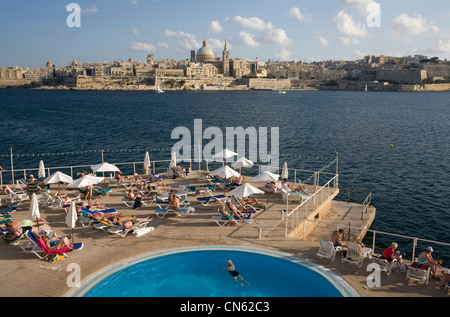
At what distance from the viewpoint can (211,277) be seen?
340 inches

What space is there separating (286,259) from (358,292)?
1904mm

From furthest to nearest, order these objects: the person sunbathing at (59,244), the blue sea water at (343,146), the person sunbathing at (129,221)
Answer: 1. the blue sea water at (343,146)
2. the person sunbathing at (129,221)
3. the person sunbathing at (59,244)

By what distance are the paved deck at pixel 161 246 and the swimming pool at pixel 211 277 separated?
34cm

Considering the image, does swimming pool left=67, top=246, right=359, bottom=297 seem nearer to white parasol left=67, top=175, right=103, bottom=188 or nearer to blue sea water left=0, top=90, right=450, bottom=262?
white parasol left=67, top=175, right=103, bottom=188

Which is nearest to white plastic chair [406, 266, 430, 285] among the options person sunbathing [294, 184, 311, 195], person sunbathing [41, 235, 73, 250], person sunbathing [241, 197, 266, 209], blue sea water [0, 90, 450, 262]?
person sunbathing [241, 197, 266, 209]

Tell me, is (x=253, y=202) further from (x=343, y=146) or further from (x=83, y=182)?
(x=343, y=146)

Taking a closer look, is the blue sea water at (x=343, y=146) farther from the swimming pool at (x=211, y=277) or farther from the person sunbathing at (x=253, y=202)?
the swimming pool at (x=211, y=277)

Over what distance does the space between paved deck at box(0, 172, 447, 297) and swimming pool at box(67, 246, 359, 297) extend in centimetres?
34

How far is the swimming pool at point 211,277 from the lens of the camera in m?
7.96

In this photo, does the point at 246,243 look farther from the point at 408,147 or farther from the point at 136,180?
the point at 408,147

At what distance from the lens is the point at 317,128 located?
172 feet

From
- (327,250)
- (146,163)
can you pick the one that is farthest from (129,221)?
(146,163)

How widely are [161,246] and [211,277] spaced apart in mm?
1732

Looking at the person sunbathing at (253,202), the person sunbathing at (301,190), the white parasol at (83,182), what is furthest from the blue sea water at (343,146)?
the white parasol at (83,182)
